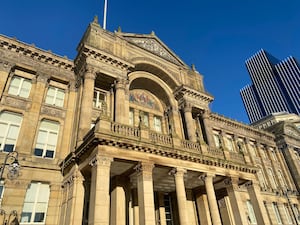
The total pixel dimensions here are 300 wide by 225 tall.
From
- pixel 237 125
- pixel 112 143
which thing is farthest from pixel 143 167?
pixel 237 125

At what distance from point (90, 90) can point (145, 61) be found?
7.34m

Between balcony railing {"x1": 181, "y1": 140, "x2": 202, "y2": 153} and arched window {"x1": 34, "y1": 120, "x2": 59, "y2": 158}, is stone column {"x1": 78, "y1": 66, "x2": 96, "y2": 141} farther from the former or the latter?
balcony railing {"x1": 181, "y1": 140, "x2": 202, "y2": 153}

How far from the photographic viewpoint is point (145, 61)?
21.3m

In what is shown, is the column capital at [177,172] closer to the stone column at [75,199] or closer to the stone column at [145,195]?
the stone column at [145,195]

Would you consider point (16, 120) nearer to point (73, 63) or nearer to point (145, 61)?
point (73, 63)

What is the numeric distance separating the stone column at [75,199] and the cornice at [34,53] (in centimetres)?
973

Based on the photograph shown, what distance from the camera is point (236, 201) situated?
53.1 feet

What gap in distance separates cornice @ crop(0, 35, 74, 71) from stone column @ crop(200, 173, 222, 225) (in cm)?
1443

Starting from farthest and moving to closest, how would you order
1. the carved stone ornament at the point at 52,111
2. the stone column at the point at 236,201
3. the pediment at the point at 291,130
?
the pediment at the point at 291,130 < the carved stone ornament at the point at 52,111 < the stone column at the point at 236,201

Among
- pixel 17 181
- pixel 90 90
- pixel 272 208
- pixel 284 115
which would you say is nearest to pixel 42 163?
pixel 17 181

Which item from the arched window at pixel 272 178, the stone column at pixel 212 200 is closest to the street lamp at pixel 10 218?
the stone column at pixel 212 200

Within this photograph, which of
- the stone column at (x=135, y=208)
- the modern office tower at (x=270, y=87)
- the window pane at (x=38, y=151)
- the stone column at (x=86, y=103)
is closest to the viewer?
the stone column at (x=86, y=103)

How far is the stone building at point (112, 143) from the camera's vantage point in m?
12.5

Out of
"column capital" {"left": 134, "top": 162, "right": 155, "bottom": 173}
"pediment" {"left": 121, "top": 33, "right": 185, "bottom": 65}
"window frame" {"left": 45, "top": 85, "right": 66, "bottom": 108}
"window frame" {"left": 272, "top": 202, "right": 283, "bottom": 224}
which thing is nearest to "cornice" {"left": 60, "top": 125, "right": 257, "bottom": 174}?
"column capital" {"left": 134, "top": 162, "right": 155, "bottom": 173}
